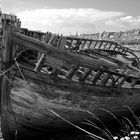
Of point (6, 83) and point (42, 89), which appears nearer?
point (6, 83)

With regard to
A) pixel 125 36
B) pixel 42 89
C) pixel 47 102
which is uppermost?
pixel 125 36

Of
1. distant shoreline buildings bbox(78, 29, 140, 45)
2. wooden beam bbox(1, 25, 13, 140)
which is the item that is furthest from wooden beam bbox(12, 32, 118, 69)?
distant shoreline buildings bbox(78, 29, 140, 45)

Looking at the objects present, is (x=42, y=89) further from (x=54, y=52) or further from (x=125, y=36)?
(x=125, y=36)

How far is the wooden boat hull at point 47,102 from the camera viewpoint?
5445 mm

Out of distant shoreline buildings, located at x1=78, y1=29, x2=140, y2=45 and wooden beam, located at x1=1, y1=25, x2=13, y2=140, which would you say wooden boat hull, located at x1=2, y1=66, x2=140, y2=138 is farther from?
distant shoreline buildings, located at x1=78, y1=29, x2=140, y2=45

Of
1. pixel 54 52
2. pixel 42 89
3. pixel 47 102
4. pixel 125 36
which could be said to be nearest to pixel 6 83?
pixel 42 89

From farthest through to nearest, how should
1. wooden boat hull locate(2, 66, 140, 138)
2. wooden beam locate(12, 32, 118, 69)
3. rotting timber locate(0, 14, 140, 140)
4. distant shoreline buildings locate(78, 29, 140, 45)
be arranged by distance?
distant shoreline buildings locate(78, 29, 140, 45)
wooden boat hull locate(2, 66, 140, 138)
rotting timber locate(0, 14, 140, 140)
wooden beam locate(12, 32, 118, 69)

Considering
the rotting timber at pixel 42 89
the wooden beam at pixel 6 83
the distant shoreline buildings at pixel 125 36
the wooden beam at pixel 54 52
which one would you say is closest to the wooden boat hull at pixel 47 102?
the rotting timber at pixel 42 89

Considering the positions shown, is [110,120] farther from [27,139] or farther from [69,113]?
[27,139]

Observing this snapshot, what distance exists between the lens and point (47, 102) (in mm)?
5695

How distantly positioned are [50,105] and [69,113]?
2.34 feet

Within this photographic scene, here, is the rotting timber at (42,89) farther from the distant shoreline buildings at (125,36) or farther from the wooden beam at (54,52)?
the distant shoreline buildings at (125,36)

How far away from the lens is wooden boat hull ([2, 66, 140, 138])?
17.9 ft

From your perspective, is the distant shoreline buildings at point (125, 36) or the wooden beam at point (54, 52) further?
the distant shoreline buildings at point (125, 36)
